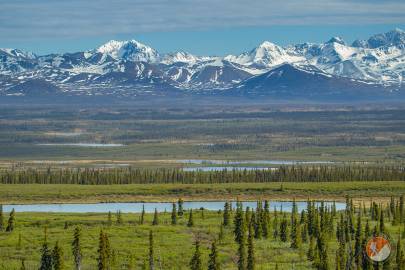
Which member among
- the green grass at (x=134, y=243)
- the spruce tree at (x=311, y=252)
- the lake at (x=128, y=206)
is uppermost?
the spruce tree at (x=311, y=252)

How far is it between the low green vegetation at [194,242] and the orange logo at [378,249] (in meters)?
0.90

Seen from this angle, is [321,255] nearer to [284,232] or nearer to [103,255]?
[284,232]

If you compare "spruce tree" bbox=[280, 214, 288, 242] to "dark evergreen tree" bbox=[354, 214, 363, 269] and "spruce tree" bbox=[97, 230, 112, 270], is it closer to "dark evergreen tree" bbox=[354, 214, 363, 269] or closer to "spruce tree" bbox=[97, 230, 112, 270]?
"dark evergreen tree" bbox=[354, 214, 363, 269]

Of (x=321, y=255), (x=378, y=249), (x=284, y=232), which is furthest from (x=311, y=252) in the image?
(x=284, y=232)

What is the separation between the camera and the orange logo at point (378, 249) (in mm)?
104625

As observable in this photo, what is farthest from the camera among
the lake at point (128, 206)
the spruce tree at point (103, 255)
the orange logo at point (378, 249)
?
the lake at point (128, 206)

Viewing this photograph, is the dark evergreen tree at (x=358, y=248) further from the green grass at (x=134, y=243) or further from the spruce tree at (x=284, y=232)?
the spruce tree at (x=284, y=232)

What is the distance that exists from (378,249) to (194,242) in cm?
2460

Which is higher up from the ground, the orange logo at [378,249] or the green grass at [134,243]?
the orange logo at [378,249]

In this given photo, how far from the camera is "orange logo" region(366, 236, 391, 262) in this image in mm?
104625

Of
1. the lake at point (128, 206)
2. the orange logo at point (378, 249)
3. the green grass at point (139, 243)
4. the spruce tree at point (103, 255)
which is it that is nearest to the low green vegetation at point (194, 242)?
the spruce tree at point (103, 255)

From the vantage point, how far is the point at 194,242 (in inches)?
4879

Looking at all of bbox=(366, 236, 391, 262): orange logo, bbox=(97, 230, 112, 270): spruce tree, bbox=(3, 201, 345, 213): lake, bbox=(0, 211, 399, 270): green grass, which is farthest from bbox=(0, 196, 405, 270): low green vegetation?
bbox=(3, 201, 345, 213): lake

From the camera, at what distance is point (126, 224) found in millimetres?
138250
